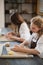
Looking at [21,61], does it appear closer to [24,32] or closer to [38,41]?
[38,41]

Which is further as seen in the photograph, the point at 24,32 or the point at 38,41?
the point at 24,32

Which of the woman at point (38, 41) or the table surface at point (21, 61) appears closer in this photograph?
the table surface at point (21, 61)

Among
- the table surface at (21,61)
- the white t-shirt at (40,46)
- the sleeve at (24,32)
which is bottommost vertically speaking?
the sleeve at (24,32)

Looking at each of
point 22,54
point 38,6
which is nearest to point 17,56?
point 22,54

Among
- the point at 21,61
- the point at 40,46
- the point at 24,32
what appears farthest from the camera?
the point at 24,32

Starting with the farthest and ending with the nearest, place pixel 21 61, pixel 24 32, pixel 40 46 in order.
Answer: pixel 24 32 < pixel 40 46 < pixel 21 61

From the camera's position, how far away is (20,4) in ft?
18.4

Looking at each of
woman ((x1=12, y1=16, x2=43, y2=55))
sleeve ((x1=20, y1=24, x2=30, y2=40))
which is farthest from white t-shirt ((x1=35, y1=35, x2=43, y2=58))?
sleeve ((x1=20, y1=24, x2=30, y2=40))

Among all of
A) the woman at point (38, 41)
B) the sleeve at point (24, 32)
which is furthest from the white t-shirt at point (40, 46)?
the sleeve at point (24, 32)

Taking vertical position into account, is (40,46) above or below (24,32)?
above

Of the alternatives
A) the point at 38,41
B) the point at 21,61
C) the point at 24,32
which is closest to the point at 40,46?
the point at 38,41

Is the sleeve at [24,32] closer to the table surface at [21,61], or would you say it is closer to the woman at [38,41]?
the woman at [38,41]

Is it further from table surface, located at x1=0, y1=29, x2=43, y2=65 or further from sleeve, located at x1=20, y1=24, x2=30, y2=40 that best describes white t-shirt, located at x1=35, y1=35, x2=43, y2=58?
sleeve, located at x1=20, y1=24, x2=30, y2=40

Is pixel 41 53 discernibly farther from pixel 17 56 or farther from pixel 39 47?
pixel 17 56
